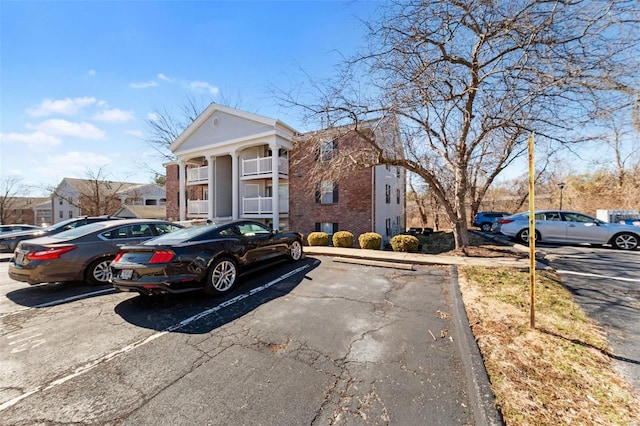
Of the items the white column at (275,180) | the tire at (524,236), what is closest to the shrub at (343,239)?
the white column at (275,180)

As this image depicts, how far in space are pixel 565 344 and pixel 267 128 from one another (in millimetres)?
14264

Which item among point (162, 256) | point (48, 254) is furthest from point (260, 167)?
point (162, 256)

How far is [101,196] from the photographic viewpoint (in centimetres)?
3316

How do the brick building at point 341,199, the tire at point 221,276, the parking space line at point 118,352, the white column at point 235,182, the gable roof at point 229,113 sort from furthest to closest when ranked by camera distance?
1. the white column at point 235,182
2. the gable roof at point 229,113
3. the brick building at point 341,199
4. the tire at point 221,276
5. the parking space line at point 118,352

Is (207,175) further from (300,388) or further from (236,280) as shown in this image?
(300,388)

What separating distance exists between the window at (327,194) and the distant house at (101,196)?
30.8 m

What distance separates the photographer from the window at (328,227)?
14.1 m

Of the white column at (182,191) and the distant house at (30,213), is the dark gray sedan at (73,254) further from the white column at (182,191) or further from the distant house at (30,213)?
the distant house at (30,213)

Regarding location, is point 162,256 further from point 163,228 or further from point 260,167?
point 260,167

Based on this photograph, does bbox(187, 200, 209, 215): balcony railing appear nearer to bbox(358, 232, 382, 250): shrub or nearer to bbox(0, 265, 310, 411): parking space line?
bbox(358, 232, 382, 250): shrub

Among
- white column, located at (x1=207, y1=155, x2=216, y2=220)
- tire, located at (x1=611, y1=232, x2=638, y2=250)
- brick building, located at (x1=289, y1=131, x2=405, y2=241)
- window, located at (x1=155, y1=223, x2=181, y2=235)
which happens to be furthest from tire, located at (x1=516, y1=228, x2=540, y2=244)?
white column, located at (x1=207, y1=155, x2=216, y2=220)

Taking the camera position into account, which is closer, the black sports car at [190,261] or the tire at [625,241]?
the black sports car at [190,261]

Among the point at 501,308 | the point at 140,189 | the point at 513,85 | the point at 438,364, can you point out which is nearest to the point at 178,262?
the point at 438,364

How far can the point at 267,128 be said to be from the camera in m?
14.3
